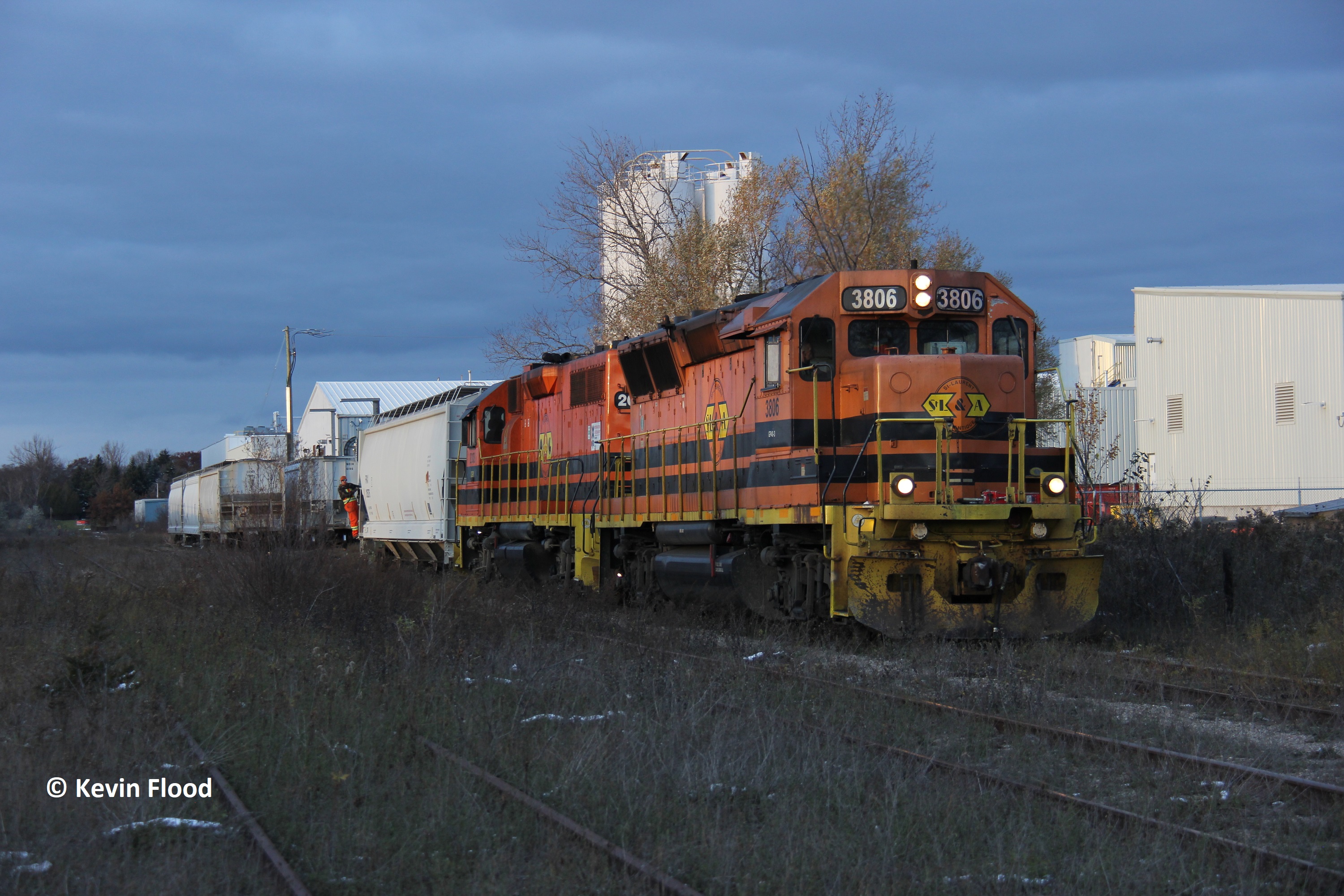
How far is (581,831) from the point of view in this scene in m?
5.03

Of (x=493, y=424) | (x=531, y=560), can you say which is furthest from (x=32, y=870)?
(x=493, y=424)

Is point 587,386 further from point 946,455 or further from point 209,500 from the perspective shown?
point 209,500

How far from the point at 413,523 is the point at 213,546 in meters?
5.54

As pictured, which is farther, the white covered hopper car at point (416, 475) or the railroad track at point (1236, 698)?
the white covered hopper car at point (416, 475)

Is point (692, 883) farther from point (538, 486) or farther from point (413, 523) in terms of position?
point (413, 523)

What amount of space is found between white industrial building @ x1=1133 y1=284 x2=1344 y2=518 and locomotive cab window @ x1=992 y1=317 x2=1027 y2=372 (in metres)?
21.4

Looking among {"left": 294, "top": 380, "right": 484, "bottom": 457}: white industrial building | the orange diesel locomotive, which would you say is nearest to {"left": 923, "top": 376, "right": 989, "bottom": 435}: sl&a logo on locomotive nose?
the orange diesel locomotive

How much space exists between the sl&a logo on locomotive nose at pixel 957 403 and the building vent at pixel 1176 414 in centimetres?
2653

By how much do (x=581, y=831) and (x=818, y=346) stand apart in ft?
22.0

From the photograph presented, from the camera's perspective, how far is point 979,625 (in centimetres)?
1022

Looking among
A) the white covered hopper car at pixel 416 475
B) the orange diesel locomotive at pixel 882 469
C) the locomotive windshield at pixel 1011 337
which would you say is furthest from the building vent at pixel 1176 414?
the locomotive windshield at pixel 1011 337

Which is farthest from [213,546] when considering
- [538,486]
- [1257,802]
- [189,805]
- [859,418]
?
[1257,802]

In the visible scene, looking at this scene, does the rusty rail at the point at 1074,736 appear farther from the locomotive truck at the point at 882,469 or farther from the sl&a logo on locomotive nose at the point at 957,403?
the sl&a logo on locomotive nose at the point at 957,403

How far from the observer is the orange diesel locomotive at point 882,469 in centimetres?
1016
